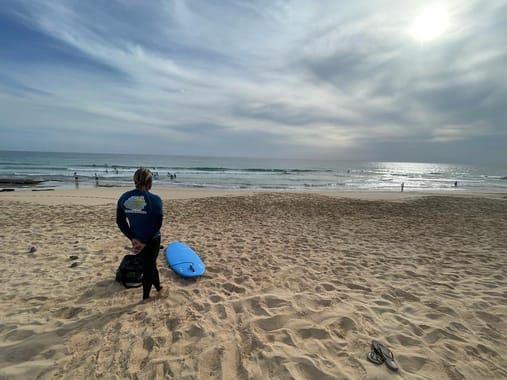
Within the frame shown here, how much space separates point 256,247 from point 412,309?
309cm

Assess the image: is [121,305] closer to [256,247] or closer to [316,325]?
[316,325]

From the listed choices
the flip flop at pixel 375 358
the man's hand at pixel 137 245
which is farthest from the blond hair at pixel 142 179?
the flip flop at pixel 375 358

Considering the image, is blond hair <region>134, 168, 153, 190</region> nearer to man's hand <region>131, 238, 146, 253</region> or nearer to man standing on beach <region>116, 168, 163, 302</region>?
man standing on beach <region>116, 168, 163, 302</region>

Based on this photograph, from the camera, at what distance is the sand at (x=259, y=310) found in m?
2.14

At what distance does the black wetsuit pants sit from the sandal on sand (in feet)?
→ 8.51

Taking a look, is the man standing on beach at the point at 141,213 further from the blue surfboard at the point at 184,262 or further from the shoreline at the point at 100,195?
the shoreline at the point at 100,195

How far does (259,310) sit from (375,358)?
130 cm

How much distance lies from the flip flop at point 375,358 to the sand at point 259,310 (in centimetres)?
6

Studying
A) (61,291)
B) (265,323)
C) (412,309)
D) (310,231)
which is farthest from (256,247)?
(61,291)

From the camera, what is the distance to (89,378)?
1.97m

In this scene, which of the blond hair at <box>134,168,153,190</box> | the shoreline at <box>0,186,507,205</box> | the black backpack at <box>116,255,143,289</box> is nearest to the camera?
the blond hair at <box>134,168,153,190</box>

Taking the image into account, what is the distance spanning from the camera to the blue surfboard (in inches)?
152

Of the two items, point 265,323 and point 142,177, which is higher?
point 142,177

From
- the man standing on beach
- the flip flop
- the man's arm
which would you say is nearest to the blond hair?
the man standing on beach
